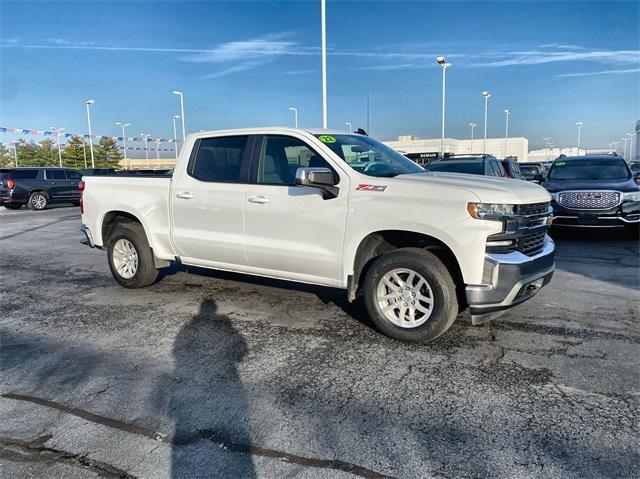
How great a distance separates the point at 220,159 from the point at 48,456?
12.2ft

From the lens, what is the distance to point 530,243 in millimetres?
4586

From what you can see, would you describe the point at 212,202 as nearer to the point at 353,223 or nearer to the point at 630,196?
the point at 353,223

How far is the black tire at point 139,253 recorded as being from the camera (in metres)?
6.61

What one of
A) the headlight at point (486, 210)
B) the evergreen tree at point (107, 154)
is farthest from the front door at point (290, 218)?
the evergreen tree at point (107, 154)

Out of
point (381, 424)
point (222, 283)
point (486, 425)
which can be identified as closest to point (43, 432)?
point (381, 424)

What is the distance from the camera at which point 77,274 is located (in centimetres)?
798

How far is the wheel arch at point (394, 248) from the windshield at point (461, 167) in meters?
6.48

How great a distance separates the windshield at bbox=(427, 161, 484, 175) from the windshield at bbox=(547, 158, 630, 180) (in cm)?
175

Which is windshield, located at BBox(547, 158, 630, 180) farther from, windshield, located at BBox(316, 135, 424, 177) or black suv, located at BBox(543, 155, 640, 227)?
windshield, located at BBox(316, 135, 424, 177)

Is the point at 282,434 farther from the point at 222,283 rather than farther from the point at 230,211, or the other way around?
the point at 222,283

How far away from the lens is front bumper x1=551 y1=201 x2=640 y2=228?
9.62 m

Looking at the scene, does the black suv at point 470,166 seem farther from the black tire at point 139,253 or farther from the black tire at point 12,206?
the black tire at point 12,206

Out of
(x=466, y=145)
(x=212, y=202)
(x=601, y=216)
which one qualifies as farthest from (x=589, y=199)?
(x=466, y=145)

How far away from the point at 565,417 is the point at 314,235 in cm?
271
